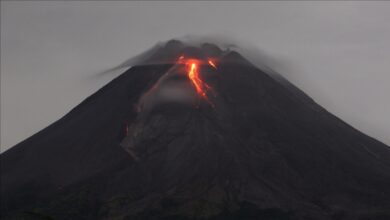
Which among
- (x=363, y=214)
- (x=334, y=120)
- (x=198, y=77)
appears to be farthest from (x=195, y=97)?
(x=363, y=214)

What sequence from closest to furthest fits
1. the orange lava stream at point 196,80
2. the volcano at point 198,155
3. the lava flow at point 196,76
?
the volcano at point 198,155 → the lava flow at point 196,76 → the orange lava stream at point 196,80

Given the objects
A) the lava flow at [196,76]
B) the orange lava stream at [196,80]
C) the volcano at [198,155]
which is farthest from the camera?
the orange lava stream at [196,80]

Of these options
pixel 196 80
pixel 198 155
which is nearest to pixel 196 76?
pixel 196 80

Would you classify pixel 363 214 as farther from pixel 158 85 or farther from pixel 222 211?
pixel 158 85

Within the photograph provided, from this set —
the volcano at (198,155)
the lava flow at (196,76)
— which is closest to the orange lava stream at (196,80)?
the lava flow at (196,76)

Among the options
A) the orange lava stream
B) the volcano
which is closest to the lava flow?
the orange lava stream

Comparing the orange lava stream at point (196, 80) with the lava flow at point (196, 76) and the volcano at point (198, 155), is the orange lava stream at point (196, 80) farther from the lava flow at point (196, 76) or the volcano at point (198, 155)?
the volcano at point (198, 155)

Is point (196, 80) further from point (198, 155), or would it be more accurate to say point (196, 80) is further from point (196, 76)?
point (198, 155)

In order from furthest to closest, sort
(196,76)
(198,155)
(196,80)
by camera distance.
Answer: (196,76) → (196,80) → (198,155)

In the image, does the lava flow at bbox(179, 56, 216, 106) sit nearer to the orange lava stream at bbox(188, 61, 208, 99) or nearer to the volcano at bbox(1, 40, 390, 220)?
the orange lava stream at bbox(188, 61, 208, 99)
